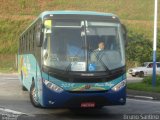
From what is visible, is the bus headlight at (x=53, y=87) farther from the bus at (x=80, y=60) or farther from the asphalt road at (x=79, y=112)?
the asphalt road at (x=79, y=112)

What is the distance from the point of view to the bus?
1243 cm

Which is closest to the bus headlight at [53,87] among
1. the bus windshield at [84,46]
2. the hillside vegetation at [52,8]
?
the bus windshield at [84,46]

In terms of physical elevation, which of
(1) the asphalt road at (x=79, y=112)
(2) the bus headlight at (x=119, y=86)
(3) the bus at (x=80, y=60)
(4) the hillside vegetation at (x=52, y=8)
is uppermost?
(3) the bus at (x=80, y=60)

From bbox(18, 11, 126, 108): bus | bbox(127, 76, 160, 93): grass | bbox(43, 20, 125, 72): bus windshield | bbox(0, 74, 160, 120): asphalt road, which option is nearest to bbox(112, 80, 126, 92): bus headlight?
bbox(18, 11, 126, 108): bus

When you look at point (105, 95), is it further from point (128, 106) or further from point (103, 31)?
point (128, 106)

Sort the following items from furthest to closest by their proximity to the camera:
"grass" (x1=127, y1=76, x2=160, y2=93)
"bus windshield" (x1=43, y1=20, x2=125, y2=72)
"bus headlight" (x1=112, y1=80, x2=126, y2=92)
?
"grass" (x1=127, y1=76, x2=160, y2=93) → "bus headlight" (x1=112, y1=80, x2=126, y2=92) → "bus windshield" (x1=43, y1=20, x2=125, y2=72)

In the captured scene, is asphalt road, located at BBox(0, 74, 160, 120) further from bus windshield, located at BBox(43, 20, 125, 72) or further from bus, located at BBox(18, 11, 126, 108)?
bus windshield, located at BBox(43, 20, 125, 72)

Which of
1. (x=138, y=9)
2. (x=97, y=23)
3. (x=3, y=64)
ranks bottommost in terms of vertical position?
(x=3, y=64)

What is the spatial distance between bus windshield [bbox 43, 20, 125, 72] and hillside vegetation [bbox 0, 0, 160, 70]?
40287 mm

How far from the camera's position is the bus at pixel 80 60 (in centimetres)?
1243

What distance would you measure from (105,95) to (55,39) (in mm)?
2064

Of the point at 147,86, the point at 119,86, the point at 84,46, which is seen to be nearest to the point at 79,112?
the point at 119,86

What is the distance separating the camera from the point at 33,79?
50.4 feet

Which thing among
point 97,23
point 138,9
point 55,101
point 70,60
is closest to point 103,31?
point 97,23
